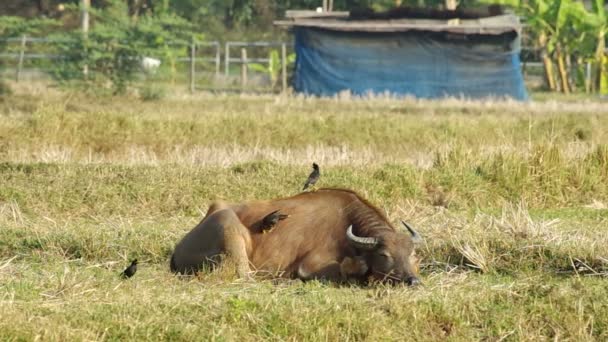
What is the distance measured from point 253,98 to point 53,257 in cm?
1996

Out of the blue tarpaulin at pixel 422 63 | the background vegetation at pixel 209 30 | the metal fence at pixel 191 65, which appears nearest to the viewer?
the background vegetation at pixel 209 30

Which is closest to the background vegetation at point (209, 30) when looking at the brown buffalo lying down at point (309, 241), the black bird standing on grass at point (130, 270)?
the brown buffalo lying down at point (309, 241)

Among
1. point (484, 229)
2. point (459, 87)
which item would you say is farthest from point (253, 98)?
point (484, 229)

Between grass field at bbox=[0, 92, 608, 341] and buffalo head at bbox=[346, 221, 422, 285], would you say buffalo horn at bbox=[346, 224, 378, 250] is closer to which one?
buffalo head at bbox=[346, 221, 422, 285]

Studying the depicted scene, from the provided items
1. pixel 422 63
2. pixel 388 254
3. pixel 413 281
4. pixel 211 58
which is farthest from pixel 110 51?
pixel 413 281

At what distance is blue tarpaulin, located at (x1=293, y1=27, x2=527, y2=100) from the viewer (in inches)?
1284

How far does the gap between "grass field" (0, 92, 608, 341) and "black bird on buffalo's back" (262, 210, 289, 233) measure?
17.1 inches

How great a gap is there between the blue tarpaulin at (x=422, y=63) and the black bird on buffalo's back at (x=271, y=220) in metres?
23.3

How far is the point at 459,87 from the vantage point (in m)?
32.7

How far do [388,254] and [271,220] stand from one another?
883 millimetres

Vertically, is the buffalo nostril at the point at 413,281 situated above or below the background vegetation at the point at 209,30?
above

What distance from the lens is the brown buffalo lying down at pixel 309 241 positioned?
911 centimetres

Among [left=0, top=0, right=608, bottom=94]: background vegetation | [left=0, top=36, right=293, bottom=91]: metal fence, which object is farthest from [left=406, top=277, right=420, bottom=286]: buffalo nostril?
[left=0, top=36, right=293, bottom=91]: metal fence

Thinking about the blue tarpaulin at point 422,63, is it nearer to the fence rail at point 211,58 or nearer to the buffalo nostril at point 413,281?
the fence rail at point 211,58
